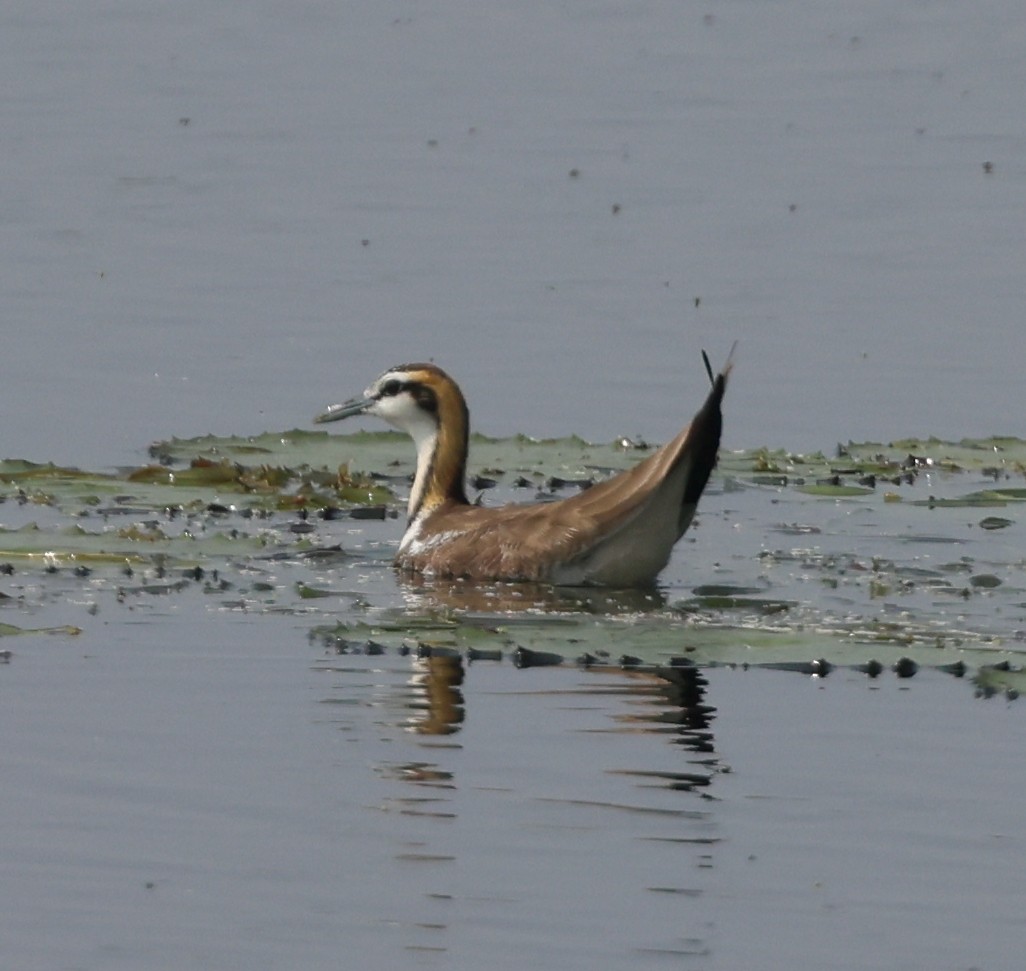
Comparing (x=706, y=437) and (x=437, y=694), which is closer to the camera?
Answer: (x=437, y=694)

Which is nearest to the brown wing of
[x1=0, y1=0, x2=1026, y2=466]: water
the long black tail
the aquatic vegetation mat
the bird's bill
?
the long black tail

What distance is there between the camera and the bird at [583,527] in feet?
51.4

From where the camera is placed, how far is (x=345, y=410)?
1803cm

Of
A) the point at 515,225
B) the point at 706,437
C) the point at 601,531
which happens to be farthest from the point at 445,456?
the point at 515,225

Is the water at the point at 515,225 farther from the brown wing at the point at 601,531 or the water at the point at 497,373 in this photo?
the brown wing at the point at 601,531

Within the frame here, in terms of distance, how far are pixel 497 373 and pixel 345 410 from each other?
381 cm

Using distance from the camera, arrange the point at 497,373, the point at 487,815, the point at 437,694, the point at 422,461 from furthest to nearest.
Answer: the point at 497,373 → the point at 422,461 → the point at 437,694 → the point at 487,815

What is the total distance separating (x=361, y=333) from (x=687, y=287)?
118 inches

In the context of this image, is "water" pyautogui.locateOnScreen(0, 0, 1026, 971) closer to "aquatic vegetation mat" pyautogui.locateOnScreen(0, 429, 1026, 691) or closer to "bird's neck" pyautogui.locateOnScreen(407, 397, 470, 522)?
"aquatic vegetation mat" pyautogui.locateOnScreen(0, 429, 1026, 691)

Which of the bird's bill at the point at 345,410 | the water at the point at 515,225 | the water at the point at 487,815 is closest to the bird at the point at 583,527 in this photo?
the bird's bill at the point at 345,410

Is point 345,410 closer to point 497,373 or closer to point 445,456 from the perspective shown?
point 445,456

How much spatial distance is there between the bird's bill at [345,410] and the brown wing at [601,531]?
1539 mm

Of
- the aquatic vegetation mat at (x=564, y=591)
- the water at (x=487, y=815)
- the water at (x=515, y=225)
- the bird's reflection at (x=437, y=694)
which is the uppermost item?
the water at (x=515, y=225)

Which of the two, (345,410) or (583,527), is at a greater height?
(345,410)
